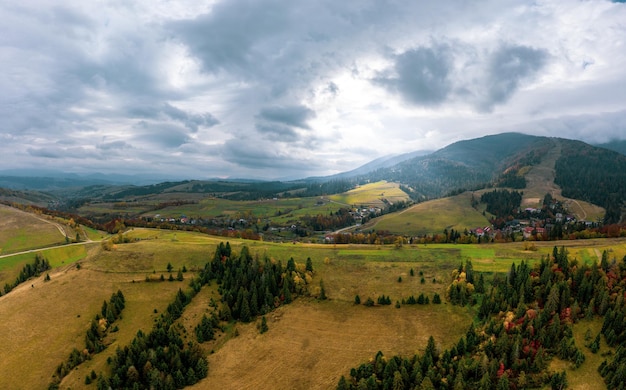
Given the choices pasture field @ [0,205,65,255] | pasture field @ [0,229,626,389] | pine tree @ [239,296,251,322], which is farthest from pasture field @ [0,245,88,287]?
pine tree @ [239,296,251,322]

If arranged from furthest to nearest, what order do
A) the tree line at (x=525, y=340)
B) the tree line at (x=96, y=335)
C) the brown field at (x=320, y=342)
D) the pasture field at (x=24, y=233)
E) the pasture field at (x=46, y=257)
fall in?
the pasture field at (x=24, y=233) → the pasture field at (x=46, y=257) → the tree line at (x=96, y=335) → the brown field at (x=320, y=342) → the tree line at (x=525, y=340)

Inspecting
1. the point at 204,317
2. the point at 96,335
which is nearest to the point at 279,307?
the point at 204,317

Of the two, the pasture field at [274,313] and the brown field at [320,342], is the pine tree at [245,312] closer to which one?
the pasture field at [274,313]

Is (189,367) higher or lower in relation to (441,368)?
lower

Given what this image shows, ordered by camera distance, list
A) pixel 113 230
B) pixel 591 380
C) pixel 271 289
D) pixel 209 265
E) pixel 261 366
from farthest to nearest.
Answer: pixel 113 230
pixel 209 265
pixel 271 289
pixel 261 366
pixel 591 380

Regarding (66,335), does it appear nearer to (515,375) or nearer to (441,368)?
(441,368)

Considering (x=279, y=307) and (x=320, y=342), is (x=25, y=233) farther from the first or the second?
(x=320, y=342)

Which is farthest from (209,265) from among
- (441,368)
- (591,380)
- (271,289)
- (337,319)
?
(591,380)

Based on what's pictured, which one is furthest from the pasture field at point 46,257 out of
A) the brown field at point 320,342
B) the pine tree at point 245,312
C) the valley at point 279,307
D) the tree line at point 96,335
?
the brown field at point 320,342
